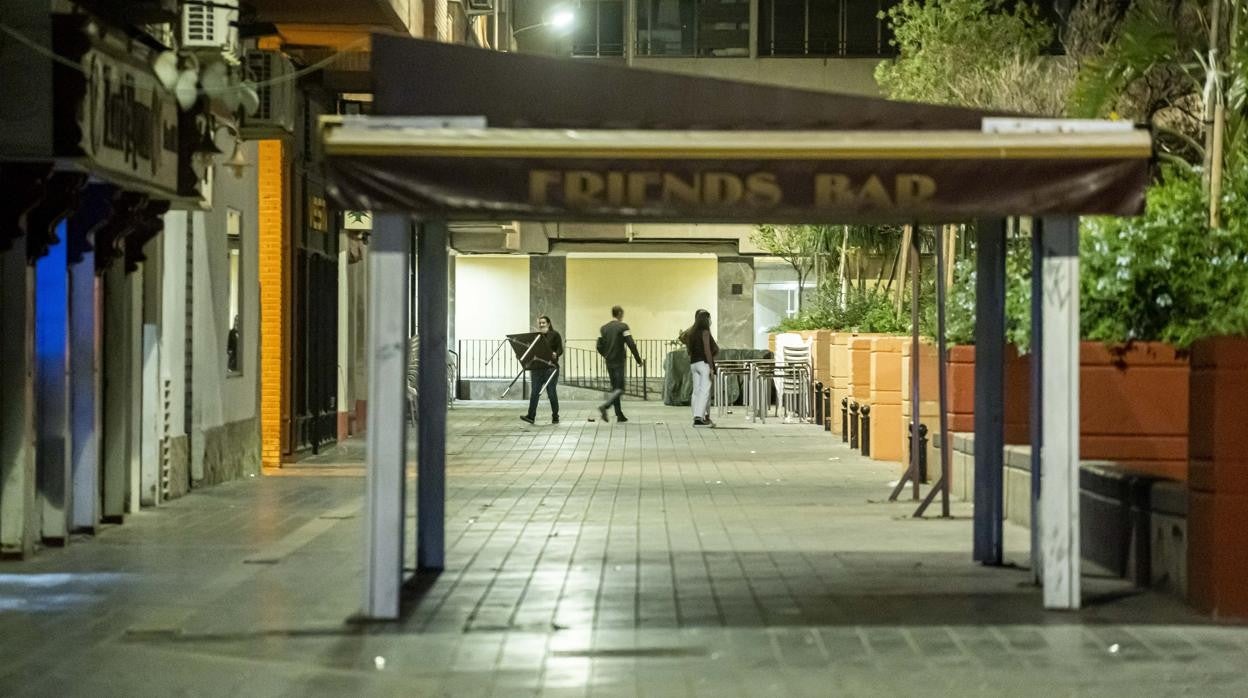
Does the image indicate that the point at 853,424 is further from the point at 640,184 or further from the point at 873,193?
the point at 640,184

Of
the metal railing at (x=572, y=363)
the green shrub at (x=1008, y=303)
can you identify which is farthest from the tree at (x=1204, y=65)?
the metal railing at (x=572, y=363)

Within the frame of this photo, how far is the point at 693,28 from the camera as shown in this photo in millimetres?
52969

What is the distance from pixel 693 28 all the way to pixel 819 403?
71.4 ft

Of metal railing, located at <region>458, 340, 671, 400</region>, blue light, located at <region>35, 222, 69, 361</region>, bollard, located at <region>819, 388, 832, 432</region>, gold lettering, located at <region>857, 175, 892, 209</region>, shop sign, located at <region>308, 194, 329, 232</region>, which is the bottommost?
bollard, located at <region>819, 388, 832, 432</region>

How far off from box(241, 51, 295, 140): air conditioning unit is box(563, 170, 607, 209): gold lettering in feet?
33.0

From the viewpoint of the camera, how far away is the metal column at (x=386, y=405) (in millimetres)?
10227

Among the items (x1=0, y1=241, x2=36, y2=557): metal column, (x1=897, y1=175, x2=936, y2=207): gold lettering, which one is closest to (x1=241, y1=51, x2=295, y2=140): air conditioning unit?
(x1=0, y1=241, x2=36, y2=557): metal column

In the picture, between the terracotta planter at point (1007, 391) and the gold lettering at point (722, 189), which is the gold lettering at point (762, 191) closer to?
the gold lettering at point (722, 189)

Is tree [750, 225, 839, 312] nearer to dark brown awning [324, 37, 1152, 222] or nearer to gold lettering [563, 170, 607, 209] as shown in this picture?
dark brown awning [324, 37, 1152, 222]

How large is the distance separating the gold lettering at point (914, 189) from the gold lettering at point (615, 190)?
137 cm

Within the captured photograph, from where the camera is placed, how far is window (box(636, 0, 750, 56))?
52.4 meters

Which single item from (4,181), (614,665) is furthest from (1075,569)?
(4,181)

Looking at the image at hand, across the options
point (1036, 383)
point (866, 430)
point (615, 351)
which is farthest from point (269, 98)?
point (615, 351)

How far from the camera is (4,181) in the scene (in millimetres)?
12984
